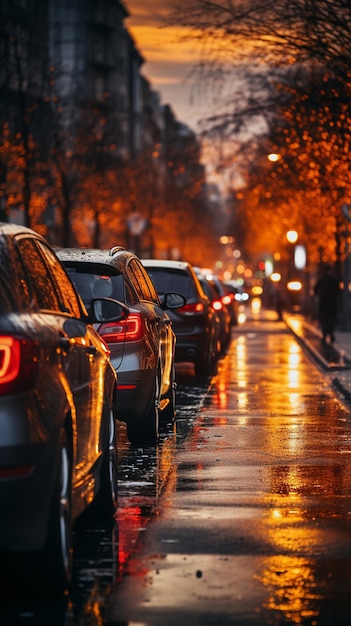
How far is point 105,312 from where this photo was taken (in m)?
10.6

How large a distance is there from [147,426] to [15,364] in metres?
8.23

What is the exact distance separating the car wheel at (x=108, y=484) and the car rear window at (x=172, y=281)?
47.1 ft

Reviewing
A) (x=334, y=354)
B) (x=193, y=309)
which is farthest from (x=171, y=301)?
(x=334, y=354)

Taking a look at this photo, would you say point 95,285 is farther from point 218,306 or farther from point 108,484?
point 218,306

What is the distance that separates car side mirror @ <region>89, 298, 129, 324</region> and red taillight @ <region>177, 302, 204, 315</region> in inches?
610

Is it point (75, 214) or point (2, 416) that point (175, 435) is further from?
point (75, 214)

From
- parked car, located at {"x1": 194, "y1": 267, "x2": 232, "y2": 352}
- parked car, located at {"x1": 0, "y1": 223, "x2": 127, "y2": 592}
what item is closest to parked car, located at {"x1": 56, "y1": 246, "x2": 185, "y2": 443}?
parked car, located at {"x1": 0, "y1": 223, "x2": 127, "y2": 592}

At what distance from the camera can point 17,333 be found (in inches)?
285

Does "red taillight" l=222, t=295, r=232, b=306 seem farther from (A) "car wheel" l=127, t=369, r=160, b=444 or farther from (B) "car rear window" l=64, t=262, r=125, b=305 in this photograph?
(B) "car rear window" l=64, t=262, r=125, b=305

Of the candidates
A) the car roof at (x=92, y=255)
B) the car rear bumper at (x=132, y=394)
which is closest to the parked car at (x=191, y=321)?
the car roof at (x=92, y=255)

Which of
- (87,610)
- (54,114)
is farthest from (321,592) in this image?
(54,114)

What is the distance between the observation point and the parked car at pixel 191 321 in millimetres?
25781

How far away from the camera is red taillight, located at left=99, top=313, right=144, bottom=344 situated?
14664 mm

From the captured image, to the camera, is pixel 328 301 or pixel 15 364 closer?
pixel 15 364
